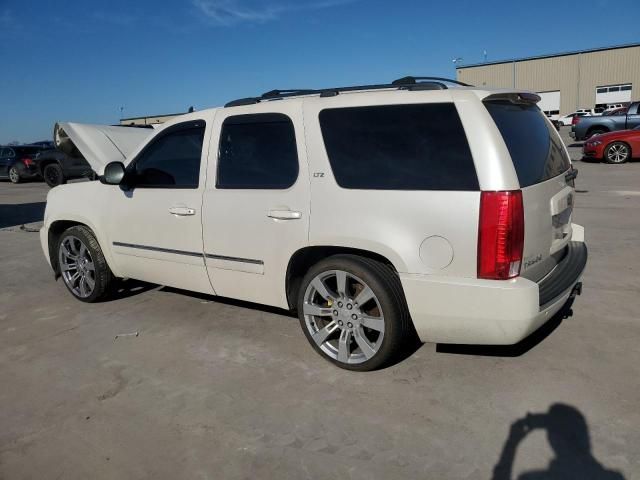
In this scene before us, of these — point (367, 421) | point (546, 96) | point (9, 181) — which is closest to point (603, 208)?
point (367, 421)

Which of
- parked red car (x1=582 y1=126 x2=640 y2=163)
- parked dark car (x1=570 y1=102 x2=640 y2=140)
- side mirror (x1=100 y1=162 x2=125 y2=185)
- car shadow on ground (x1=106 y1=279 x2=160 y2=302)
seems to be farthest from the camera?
parked dark car (x1=570 y1=102 x2=640 y2=140)

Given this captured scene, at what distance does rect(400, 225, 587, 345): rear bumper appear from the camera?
277 centimetres

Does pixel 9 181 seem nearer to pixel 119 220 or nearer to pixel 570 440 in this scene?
pixel 119 220

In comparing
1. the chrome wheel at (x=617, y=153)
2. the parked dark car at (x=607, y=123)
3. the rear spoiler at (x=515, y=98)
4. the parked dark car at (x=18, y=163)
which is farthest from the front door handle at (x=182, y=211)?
the parked dark car at (x=607, y=123)

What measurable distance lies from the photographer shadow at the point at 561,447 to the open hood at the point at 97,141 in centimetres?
404

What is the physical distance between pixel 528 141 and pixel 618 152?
14731 mm

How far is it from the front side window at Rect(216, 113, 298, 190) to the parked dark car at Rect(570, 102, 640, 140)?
20329mm

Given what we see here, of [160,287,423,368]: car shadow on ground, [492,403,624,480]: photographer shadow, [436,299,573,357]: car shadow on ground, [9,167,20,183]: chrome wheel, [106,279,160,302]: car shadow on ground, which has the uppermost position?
[9,167,20,183]: chrome wheel

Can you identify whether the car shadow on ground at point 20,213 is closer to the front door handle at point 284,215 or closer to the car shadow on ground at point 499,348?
the front door handle at point 284,215

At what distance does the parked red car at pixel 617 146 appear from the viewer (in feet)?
49.8

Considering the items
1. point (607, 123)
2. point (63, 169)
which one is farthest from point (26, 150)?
point (607, 123)

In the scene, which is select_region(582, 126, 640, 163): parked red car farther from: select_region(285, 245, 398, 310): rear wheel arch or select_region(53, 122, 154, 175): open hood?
select_region(285, 245, 398, 310): rear wheel arch

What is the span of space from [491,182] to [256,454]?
187 cm

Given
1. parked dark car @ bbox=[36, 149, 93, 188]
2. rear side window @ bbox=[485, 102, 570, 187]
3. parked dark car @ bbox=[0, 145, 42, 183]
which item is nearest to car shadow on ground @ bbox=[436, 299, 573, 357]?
rear side window @ bbox=[485, 102, 570, 187]
